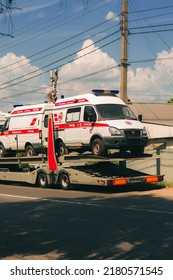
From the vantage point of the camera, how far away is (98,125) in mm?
Result: 16750

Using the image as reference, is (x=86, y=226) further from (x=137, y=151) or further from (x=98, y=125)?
(x=137, y=151)

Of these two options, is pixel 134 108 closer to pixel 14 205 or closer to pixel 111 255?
pixel 14 205

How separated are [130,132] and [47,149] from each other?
3.97m

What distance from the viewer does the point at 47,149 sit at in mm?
19359

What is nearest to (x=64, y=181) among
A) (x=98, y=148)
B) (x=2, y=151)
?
(x=98, y=148)

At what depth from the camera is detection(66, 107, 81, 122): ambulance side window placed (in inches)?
695

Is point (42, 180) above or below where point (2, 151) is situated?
below

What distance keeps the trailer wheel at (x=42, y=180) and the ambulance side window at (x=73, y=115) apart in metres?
3.05

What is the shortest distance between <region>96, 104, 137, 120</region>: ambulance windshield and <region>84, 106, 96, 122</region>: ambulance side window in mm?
218

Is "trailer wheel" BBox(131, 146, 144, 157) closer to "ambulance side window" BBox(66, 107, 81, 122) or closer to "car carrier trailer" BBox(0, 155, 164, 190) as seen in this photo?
"car carrier trailer" BBox(0, 155, 164, 190)

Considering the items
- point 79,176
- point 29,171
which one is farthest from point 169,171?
point 29,171

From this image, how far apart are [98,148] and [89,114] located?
1.22 meters

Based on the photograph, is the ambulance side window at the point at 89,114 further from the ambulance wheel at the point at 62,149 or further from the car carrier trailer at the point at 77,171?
the ambulance wheel at the point at 62,149

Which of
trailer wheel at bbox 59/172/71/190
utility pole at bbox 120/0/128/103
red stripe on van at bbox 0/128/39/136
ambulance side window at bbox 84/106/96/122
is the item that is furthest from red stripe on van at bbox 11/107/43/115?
utility pole at bbox 120/0/128/103
